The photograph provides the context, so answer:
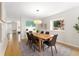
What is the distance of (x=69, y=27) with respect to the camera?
2918 mm

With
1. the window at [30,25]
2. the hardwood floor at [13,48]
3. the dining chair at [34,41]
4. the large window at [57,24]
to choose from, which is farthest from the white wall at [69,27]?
the hardwood floor at [13,48]

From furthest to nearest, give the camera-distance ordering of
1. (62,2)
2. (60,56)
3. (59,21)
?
(59,21) → (60,56) → (62,2)

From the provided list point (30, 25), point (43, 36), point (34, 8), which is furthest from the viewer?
point (43, 36)

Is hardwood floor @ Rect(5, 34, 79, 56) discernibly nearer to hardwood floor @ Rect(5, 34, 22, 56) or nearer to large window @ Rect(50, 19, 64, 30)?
hardwood floor @ Rect(5, 34, 22, 56)

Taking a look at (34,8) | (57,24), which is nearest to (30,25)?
(34,8)

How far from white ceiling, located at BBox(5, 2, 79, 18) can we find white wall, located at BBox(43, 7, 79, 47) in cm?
13

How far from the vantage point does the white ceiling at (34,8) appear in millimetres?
2740

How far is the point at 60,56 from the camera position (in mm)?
2828

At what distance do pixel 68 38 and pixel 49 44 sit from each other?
20.4 inches

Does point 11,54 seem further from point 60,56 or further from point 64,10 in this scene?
point 64,10

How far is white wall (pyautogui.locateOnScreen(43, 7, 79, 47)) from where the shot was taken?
291cm

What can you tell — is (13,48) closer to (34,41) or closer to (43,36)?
(34,41)

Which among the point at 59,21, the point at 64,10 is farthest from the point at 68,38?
the point at 64,10

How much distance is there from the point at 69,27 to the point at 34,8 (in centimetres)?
100
